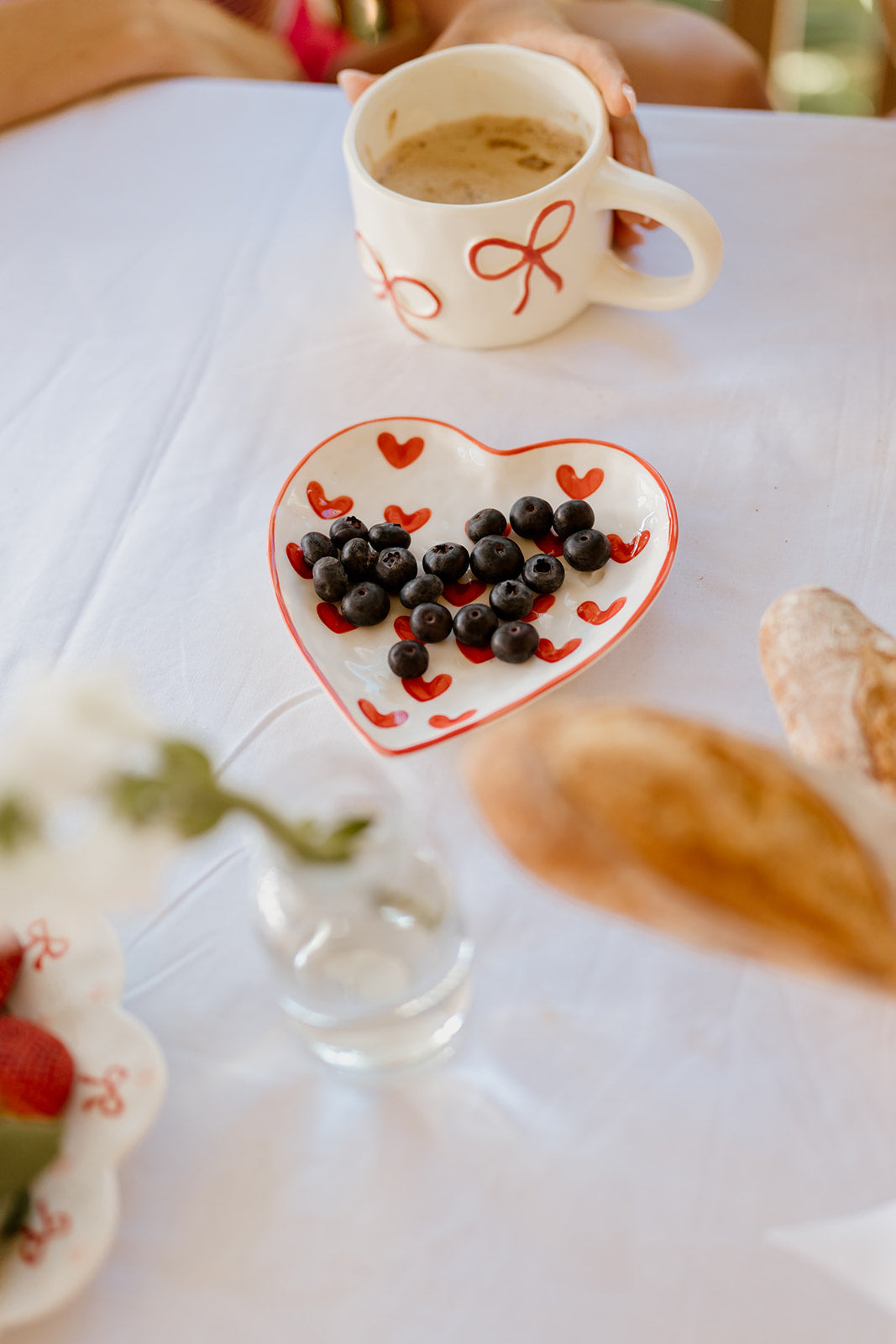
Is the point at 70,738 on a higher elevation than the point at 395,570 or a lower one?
higher

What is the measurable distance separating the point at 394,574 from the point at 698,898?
0.36 m

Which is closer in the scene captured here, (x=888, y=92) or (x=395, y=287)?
(x=395, y=287)

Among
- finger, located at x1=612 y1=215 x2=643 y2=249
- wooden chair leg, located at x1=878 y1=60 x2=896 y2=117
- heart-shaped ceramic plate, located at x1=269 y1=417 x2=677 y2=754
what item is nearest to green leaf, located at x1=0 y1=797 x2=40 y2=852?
heart-shaped ceramic plate, located at x1=269 y1=417 x2=677 y2=754

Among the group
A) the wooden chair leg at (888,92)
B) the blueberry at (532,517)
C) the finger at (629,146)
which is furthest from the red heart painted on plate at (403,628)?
the wooden chair leg at (888,92)

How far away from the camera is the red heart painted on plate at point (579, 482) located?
76 centimetres

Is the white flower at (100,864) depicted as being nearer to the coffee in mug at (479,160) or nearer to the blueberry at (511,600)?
the blueberry at (511,600)

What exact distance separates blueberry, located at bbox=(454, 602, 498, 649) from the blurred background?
1.78 meters

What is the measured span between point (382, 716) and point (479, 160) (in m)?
0.53

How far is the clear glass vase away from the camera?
0.51 meters

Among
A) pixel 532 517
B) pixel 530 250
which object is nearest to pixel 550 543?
pixel 532 517

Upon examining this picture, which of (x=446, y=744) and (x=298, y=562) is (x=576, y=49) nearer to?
(x=298, y=562)

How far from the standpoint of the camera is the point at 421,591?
71 centimetres

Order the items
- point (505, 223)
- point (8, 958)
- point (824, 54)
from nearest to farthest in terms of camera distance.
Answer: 1. point (8, 958)
2. point (505, 223)
3. point (824, 54)

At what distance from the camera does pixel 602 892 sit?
45cm
